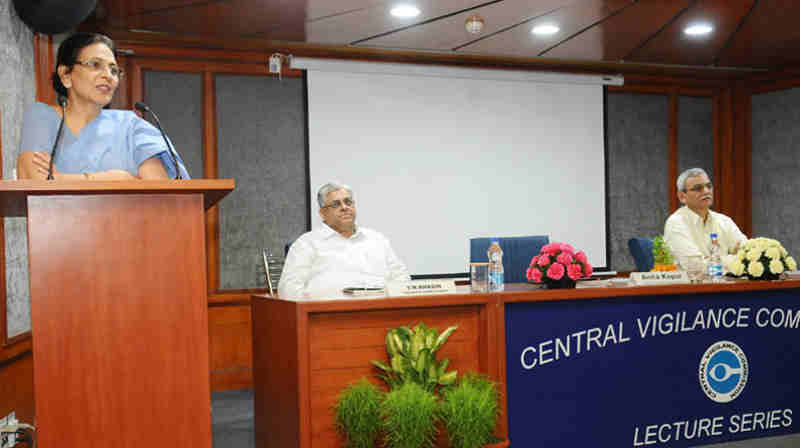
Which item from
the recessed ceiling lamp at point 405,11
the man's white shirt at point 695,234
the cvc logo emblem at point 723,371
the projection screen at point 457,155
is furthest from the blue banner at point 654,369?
the projection screen at point 457,155

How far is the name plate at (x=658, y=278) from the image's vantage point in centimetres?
309

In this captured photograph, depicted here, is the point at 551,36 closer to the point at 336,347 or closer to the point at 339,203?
the point at 339,203

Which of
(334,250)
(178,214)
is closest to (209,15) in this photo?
(334,250)

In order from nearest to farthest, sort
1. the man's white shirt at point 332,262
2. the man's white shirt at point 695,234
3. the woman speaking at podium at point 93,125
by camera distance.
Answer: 1. the woman speaking at podium at point 93,125
2. the man's white shirt at point 332,262
3. the man's white shirt at point 695,234

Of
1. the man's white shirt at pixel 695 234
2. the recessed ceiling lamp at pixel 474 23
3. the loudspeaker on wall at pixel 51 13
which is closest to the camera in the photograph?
the loudspeaker on wall at pixel 51 13

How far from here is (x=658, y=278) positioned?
314cm

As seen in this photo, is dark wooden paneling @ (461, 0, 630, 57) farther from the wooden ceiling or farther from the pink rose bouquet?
the pink rose bouquet

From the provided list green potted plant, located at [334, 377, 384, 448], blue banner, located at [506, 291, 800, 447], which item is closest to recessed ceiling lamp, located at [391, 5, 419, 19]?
blue banner, located at [506, 291, 800, 447]

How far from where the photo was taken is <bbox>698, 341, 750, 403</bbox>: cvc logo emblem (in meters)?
3.08

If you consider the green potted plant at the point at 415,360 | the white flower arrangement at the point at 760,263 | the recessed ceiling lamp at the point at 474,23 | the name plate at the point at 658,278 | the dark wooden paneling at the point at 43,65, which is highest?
the recessed ceiling lamp at the point at 474,23

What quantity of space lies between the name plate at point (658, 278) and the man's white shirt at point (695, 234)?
1.01 m

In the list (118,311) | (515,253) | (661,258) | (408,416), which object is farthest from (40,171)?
(661,258)

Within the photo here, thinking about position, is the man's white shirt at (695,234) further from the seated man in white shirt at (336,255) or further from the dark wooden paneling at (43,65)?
the dark wooden paneling at (43,65)

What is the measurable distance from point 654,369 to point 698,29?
10.3 ft
